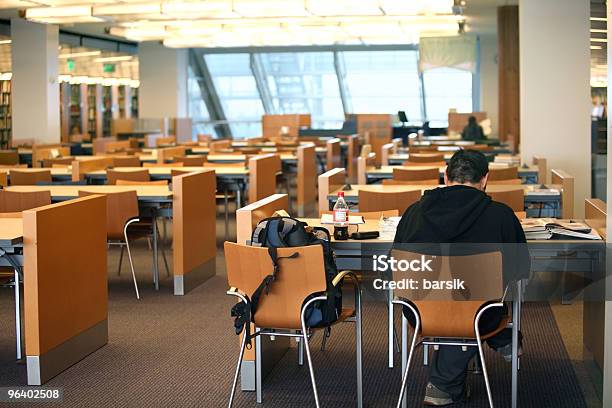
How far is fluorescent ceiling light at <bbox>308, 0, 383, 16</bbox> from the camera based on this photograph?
45.7ft

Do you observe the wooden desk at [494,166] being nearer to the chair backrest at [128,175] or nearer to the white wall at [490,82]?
the chair backrest at [128,175]

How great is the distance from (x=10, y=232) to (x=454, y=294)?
256cm

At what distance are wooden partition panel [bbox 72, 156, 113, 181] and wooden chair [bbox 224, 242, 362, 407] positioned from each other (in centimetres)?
601

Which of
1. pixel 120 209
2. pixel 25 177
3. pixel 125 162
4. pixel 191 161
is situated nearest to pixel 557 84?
pixel 191 161

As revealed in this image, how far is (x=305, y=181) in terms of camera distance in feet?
44.5

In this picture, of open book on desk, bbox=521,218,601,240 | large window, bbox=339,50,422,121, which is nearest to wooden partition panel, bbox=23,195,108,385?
open book on desk, bbox=521,218,601,240

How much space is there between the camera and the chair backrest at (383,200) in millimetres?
7070

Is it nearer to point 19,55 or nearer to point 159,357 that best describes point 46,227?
point 159,357

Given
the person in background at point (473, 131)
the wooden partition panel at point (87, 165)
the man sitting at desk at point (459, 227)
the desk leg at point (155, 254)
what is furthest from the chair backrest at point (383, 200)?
the person in background at point (473, 131)

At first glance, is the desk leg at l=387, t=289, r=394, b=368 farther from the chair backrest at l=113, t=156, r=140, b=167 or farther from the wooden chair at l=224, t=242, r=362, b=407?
the chair backrest at l=113, t=156, r=140, b=167

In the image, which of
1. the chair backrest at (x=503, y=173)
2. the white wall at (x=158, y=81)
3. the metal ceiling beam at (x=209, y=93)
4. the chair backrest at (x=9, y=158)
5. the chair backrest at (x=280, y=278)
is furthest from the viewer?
the metal ceiling beam at (x=209, y=93)

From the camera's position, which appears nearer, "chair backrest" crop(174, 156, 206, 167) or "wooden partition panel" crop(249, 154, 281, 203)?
"wooden partition panel" crop(249, 154, 281, 203)

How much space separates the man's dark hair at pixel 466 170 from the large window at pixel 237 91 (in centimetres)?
2386

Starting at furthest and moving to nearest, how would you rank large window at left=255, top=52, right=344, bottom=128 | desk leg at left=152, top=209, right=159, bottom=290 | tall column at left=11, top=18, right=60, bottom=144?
large window at left=255, top=52, right=344, bottom=128 < tall column at left=11, top=18, right=60, bottom=144 < desk leg at left=152, top=209, right=159, bottom=290
